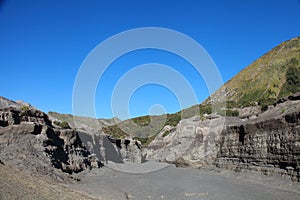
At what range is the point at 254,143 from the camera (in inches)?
872

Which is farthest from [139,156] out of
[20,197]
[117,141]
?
[20,197]

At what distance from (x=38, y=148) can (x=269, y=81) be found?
69787mm

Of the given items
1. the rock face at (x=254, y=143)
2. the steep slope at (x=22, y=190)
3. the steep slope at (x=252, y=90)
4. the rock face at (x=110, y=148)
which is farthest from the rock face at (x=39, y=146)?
the steep slope at (x=252, y=90)

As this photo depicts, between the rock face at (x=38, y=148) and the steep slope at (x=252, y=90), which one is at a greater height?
the steep slope at (x=252, y=90)

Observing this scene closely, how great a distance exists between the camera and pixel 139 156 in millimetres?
55406

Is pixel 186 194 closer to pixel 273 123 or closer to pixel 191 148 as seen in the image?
pixel 273 123

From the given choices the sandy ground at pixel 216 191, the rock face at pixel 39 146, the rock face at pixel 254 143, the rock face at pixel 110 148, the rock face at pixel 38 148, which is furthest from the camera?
the rock face at pixel 110 148

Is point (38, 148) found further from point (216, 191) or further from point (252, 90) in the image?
point (252, 90)

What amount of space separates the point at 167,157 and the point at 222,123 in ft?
48.6

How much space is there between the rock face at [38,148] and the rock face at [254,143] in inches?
548

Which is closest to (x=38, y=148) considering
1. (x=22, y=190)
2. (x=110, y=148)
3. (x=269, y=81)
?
(x=22, y=190)

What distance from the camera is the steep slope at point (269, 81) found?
63375 millimetres

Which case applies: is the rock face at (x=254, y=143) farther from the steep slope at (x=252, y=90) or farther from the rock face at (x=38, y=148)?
the steep slope at (x=252, y=90)

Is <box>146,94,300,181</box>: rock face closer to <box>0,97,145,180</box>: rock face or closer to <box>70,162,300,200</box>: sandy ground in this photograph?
<box>70,162,300,200</box>: sandy ground
